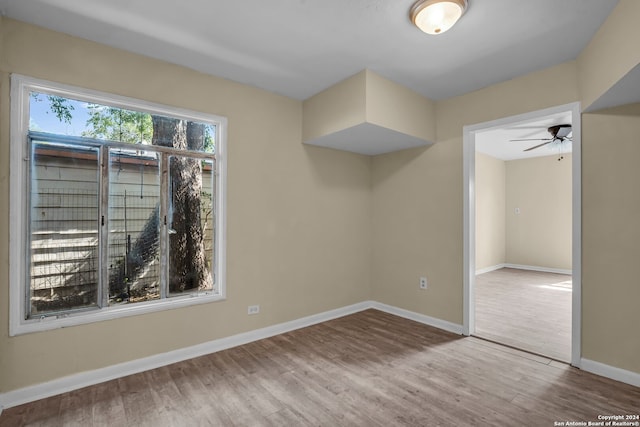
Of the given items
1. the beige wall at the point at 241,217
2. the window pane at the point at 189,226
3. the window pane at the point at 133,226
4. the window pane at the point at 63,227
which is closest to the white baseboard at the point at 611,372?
the beige wall at the point at 241,217

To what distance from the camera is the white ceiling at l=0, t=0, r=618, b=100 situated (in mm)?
1929

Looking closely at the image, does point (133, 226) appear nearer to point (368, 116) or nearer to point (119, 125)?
point (119, 125)

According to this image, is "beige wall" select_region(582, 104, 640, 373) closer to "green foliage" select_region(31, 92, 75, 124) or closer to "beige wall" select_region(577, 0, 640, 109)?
"beige wall" select_region(577, 0, 640, 109)

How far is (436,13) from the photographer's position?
73.5 inches

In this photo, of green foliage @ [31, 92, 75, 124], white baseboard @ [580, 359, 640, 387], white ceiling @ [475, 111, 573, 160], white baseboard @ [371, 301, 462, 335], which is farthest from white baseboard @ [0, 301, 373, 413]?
white ceiling @ [475, 111, 573, 160]

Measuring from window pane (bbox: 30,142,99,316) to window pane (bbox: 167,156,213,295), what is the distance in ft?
1.88

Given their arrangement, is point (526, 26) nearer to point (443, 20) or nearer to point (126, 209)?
point (443, 20)

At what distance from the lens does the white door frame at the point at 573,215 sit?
8.21 ft

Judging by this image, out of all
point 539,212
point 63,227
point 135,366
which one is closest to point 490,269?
point 539,212

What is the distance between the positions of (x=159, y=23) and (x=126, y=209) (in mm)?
1462

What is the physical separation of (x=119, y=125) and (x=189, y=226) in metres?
1.02

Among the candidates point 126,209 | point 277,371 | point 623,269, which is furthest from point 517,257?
point 126,209

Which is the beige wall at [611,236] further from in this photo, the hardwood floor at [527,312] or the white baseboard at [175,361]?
the hardwood floor at [527,312]

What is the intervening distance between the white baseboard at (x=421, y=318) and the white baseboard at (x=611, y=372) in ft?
3.38
